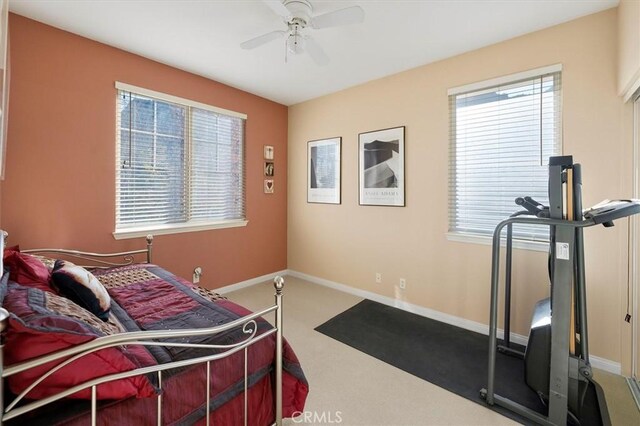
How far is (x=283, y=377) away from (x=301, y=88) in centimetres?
350

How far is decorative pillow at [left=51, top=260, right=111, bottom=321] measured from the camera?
153cm

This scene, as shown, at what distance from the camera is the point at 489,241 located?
9.09 ft

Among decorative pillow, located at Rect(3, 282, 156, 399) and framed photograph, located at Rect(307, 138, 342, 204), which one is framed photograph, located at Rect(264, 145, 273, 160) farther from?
decorative pillow, located at Rect(3, 282, 156, 399)

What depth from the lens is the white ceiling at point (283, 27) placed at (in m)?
2.20

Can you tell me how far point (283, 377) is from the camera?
5.18ft

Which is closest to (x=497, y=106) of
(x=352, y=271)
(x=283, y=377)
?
(x=352, y=271)

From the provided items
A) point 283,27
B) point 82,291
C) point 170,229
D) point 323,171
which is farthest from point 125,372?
point 323,171

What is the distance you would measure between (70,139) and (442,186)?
3.65m

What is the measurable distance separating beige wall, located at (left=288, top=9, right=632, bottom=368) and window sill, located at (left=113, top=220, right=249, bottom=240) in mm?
1148

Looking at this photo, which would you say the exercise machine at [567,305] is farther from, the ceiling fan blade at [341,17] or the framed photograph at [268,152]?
the framed photograph at [268,152]

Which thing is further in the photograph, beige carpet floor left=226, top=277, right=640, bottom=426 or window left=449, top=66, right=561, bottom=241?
window left=449, top=66, right=561, bottom=241

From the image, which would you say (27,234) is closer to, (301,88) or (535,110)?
(301,88)

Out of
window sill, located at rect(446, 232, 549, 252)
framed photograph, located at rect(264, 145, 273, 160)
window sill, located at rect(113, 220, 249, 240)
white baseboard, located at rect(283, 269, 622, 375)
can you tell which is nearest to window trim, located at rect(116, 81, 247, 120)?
framed photograph, located at rect(264, 145, 273, 160)

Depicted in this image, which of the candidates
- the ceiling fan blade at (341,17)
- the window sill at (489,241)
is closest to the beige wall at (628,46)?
the window sill at (489,241)
